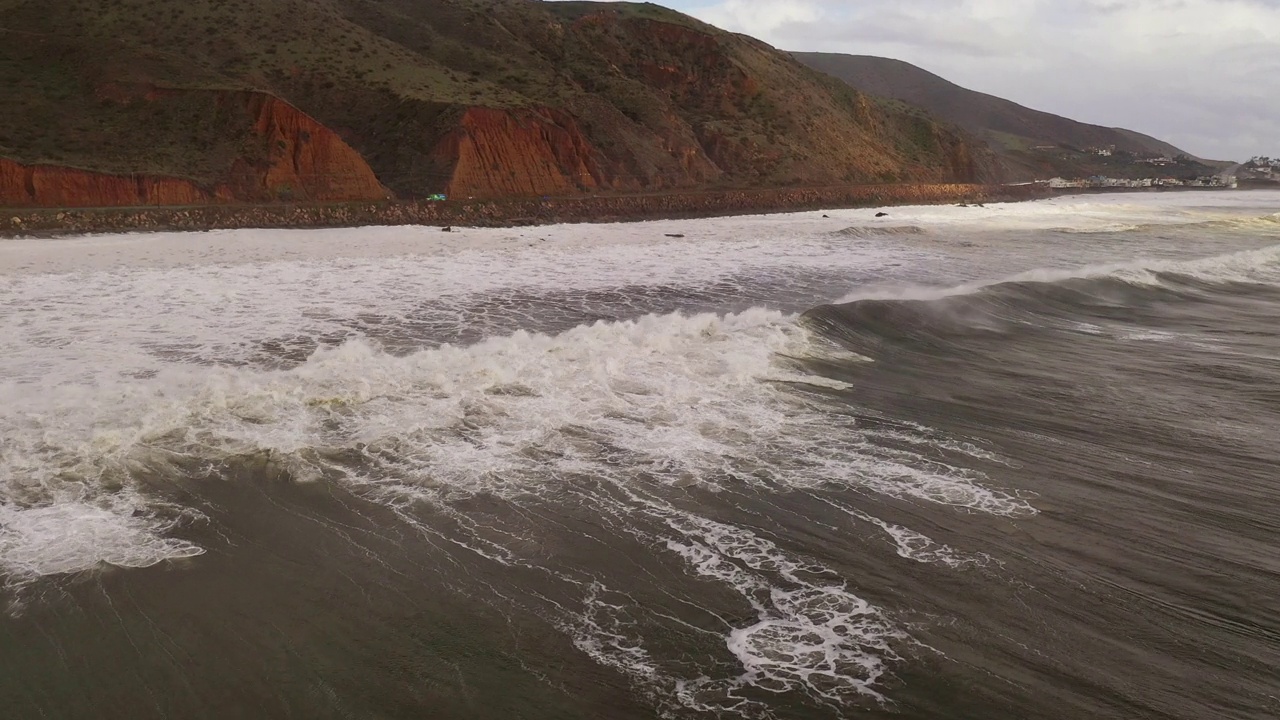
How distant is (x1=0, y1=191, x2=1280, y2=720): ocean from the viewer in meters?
4.85

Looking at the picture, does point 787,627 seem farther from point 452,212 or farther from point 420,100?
point 420,100

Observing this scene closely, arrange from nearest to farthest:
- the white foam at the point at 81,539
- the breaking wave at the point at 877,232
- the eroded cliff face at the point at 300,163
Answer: the white foam at the point at 81,539
the breaking wave at the point at 877,232
the eroded cliff face at the point at 300,163

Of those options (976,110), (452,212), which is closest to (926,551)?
(452,212)

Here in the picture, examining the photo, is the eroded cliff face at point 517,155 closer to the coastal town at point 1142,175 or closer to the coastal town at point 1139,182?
the coastal town at point 1142,175

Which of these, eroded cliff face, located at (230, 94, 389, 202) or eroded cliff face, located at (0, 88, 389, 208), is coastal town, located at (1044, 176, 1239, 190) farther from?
eroded cliff face, located at (0, 88, 389, 208)

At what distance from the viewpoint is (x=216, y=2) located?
159ft

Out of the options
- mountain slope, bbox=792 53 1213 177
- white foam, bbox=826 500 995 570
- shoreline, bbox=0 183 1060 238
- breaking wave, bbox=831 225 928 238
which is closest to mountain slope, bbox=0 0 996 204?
shoreline, bbox=0 183 1060 238

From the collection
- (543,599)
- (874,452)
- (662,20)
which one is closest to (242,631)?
(543,599)

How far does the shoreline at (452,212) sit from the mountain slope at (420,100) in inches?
99.8

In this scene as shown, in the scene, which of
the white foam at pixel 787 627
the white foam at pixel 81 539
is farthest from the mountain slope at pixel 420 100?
the white foam at pixel 787 627

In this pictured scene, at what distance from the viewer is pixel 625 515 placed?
695cm

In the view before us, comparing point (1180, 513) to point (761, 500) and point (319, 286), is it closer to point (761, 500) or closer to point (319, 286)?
point (761, 500)

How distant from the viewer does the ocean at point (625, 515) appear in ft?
15.9

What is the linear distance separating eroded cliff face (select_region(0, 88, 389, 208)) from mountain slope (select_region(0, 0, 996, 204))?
0.37ft
